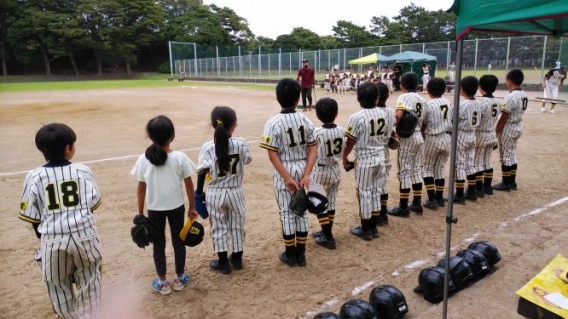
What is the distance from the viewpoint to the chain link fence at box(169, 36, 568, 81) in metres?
22.4

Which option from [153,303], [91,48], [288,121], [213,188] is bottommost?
[153,303]

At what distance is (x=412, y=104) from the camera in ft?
17.0

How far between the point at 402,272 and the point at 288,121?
1.84 metres

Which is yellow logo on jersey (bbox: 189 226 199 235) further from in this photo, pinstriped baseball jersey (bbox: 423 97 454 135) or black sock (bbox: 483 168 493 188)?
black sock (bbox: 483 168 493 188)

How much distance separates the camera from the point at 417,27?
6203 cm

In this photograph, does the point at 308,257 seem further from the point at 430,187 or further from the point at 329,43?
the point at 329,43

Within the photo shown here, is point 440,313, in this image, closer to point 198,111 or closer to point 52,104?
point 198,111

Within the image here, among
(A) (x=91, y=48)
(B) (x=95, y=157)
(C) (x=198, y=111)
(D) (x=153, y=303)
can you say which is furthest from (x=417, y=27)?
(D) (x=153, y=303)

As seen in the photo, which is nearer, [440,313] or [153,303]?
[440,313]

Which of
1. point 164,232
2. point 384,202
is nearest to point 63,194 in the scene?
point 164,232

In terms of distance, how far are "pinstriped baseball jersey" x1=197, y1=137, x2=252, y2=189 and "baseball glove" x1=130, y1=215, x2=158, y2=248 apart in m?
0.66

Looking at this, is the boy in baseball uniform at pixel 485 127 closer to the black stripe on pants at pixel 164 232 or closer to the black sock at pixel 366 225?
the black sock at pixel 366 225

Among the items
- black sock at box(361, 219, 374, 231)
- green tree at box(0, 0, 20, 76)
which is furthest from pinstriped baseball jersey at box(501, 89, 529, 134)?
green tree at box(0, 0, 20, 76)

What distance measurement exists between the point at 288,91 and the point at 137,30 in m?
61.7
